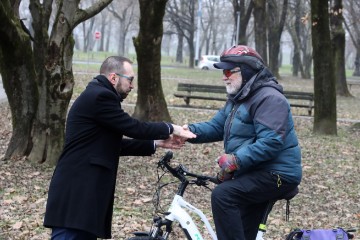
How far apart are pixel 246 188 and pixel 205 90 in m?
17.8

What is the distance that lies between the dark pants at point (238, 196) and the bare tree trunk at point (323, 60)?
35.3 ft

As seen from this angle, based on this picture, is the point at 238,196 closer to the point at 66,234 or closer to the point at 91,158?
the point at 91,158

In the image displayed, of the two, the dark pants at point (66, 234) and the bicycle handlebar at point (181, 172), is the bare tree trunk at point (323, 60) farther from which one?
the dark pants at point (66, 234)

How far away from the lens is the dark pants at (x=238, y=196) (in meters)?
4.46

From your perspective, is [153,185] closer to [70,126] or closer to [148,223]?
[148,223]

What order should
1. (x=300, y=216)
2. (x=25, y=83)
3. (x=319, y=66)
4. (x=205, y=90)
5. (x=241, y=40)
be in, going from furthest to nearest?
(x=241, y=40), (x=205, y=90), (x=319, y=66), (x=25, y=83), (x=300, y=216)

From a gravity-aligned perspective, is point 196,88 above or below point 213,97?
above

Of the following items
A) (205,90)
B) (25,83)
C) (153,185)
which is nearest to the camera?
(153,185)

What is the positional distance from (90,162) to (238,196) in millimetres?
1064

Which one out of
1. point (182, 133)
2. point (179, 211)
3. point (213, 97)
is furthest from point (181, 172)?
point (213, 97)

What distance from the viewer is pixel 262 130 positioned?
4379 millimetres

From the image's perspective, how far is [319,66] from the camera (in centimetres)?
1495

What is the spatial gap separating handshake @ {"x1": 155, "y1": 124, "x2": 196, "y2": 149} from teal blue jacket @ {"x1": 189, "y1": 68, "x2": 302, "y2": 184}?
1.07 ft

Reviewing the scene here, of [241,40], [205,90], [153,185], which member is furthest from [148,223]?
[241,40]
